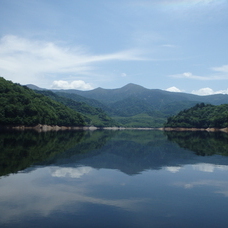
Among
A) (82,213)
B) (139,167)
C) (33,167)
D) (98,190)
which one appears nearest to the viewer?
(82,213)

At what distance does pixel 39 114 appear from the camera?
14700cm

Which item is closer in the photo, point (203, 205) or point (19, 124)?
point (203, 205)

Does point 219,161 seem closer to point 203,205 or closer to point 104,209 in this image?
point 203,205

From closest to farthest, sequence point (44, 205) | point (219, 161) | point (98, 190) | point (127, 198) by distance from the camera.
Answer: point (44, 205)
point (127, 198)
point (98, 190)
point (219, 161)

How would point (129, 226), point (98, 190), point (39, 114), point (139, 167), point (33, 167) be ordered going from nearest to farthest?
1. point (129, 226)
2. point (98, 190)
3. point (33, 167)
4. point (139, 167)
5. point (39, 114)

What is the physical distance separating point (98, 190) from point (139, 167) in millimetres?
10303

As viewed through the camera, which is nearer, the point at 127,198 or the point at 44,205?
the point at 44,205

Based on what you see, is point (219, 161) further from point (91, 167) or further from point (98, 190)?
point (98, 190)

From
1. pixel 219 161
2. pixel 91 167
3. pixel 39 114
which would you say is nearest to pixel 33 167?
pixel 91 167

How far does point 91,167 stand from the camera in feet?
86.3

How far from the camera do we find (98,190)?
57.5ft

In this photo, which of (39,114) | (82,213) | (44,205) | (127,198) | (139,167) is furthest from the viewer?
(39,114)

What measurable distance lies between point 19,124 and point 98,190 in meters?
125

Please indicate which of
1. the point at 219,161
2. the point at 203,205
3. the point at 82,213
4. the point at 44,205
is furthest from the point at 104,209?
the point at 219,161
